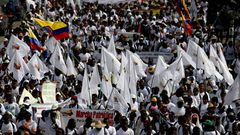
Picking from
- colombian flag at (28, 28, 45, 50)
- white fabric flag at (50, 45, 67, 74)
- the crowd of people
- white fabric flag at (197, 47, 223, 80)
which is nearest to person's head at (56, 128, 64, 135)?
the crowd of people

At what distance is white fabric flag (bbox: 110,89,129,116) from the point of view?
18.0 meters

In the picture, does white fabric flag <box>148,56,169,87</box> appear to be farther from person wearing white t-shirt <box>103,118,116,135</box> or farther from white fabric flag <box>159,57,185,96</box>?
person wearing white t-shirt <box>103,118,116,135</box>

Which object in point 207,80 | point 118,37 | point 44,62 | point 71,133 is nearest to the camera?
point 71,133

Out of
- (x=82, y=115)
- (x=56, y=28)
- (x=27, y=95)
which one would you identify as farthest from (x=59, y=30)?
(x=82, y=115)

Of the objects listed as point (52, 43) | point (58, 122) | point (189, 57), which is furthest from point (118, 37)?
point (58, 122)

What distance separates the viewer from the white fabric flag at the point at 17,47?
23.0 meters

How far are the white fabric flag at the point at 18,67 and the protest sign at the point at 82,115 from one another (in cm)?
422

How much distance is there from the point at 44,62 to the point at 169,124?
304 inches

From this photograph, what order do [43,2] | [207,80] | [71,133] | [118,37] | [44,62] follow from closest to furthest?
[71,133], [207,80], [44,62], [118,37], [43,2]

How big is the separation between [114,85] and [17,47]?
4153 mm

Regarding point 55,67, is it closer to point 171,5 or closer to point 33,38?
point 33,38

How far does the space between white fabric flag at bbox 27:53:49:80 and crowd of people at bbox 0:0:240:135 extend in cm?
18

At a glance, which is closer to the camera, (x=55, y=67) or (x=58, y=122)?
(x=58, y=122)

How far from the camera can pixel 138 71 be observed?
73.8 feet
